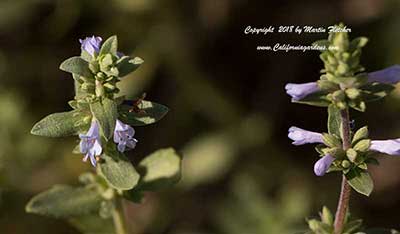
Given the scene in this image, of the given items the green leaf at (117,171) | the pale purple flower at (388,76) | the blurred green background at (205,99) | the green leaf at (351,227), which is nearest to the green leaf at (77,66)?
the green leaf at (117,171)

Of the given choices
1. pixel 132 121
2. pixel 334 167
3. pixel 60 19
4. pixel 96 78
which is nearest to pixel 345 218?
pixel 334 167

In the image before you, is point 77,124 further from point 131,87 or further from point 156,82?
point 156,82

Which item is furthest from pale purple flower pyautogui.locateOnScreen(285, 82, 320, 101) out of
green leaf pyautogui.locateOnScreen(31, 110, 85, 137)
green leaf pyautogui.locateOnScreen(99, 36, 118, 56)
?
green leaf pyautogui.locateOnScreen(31, 110, 85, 137)

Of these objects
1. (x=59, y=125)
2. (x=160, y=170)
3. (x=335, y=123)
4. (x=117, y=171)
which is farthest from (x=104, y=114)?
(x=335, y=123)

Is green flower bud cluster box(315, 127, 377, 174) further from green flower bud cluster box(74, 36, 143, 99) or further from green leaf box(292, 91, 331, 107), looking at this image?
green flower bud cluster box(74, 36, 143, 99)

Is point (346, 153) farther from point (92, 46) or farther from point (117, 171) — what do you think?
point (92, 46)

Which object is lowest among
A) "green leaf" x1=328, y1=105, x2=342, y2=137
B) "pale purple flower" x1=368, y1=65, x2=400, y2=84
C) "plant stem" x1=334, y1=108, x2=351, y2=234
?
"plant stem" x1=334, y1=108, x2=351, y2=234

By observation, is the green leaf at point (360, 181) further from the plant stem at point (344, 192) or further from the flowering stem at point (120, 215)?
the flowering stem at point (120, 215)
